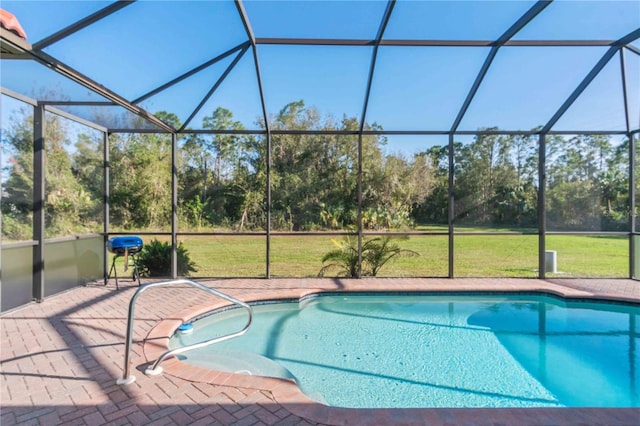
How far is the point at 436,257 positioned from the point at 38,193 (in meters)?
10.0

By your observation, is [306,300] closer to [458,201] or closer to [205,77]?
[205,77]

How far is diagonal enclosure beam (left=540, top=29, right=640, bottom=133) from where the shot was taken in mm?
5004

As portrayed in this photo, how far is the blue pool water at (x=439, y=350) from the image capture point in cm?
323

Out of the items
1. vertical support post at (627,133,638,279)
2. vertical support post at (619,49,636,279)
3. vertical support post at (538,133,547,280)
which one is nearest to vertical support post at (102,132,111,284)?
vertical support post at (538,133,547,280)

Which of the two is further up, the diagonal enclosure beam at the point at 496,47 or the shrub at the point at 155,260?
the diagonal enclosure beam at the point at 496,47

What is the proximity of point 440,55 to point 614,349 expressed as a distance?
16.1ft

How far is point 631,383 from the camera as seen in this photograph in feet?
11.2

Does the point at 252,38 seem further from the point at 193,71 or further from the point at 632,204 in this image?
the point at 632,204

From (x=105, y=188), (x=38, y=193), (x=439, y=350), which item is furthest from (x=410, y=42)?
(x=105, y=188)

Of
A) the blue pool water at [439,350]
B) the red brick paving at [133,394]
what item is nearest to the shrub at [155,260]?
the red brick paving at [133,394]

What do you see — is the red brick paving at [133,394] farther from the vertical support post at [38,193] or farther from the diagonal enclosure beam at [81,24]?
the diagonal enclosure beam at [81,24]

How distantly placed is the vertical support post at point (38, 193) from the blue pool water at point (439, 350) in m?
2.58

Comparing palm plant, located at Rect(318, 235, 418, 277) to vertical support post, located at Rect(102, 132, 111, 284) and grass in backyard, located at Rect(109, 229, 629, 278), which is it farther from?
vertical support post, located at Rect(102, 132, 111, 284)

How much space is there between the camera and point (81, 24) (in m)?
3.22
